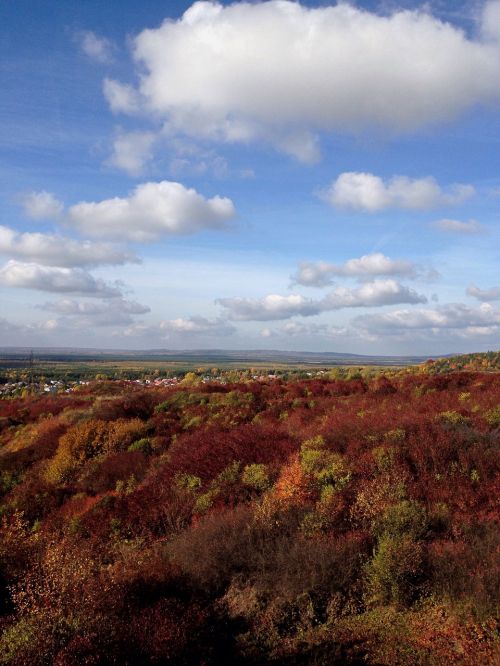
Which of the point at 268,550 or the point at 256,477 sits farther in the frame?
the point at 256,477

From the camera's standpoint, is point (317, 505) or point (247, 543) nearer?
point (247, 543)

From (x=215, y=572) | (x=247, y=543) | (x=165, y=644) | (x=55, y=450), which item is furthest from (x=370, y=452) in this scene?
(x=55, y=450)

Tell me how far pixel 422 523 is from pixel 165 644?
5.62m

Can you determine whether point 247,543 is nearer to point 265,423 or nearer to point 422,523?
point 422,523

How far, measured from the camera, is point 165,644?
643 centimetres

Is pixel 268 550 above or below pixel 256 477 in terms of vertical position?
below

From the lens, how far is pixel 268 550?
917cm

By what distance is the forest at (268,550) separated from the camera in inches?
266

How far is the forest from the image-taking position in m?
6.75

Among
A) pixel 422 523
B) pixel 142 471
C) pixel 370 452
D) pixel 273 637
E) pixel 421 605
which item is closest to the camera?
pixel 273 637

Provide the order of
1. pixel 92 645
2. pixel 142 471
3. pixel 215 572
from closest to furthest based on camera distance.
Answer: pixel 92 645
pixel 215 572
pixel 142 471

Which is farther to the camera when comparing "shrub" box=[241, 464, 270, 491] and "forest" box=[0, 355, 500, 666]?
"shrub" box=[241, 464, 270, 491]

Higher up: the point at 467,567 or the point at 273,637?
the point at 467,567

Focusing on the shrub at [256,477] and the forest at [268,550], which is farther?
the shrub at [256,477]
